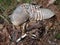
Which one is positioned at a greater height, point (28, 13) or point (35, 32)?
point (28, 13)

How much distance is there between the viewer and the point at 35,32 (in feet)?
7.76

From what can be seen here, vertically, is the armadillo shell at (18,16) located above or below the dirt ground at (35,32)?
above

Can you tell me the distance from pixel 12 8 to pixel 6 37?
375 millimetres

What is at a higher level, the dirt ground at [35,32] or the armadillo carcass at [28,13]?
the armadillo carcass at [28,13]

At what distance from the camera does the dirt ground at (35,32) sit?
7.63 feet

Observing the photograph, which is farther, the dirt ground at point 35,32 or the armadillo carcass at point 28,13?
the armadillo carcass at point 28,13

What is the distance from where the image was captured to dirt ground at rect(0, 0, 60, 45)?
232 centimetres

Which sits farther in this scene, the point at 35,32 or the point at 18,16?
the point at 18,16

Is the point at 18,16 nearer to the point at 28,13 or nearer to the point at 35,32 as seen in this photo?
the point at 28,13

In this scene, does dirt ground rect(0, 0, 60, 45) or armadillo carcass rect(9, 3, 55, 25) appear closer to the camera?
dirt ground rect(0, 0, 60, 45)

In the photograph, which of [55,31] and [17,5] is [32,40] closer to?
[55,31]

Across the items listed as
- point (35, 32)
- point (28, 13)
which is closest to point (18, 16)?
point (28, 13)

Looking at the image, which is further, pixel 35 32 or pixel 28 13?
pixel 28 13

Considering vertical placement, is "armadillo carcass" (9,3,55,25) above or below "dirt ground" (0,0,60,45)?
above
